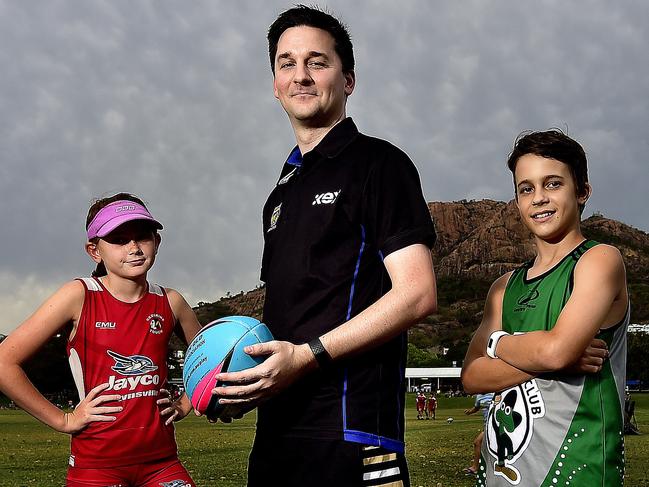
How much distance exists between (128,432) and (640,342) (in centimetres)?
10903

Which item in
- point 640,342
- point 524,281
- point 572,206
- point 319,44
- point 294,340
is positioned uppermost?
point 640,342

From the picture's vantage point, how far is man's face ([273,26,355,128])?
3.58 m

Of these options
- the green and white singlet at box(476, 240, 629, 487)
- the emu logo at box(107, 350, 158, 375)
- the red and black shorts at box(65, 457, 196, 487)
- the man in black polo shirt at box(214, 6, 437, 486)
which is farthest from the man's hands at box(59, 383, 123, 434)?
the green and white singlet at box(476, 240, 629, 487)

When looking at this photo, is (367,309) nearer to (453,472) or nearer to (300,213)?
(300,213)

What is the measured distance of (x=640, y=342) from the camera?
343 feet

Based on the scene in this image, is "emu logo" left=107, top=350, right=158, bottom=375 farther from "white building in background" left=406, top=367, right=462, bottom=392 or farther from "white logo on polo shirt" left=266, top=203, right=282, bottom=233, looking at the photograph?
"white building in background" left=406, top=367, right=462, bottom=392

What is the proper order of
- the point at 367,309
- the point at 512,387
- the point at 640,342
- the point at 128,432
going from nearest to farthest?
the point at 367,309 < the point at 512,387 < the point at 128,432 < the point at 640,342

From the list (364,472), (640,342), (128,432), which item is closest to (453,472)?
(128,432)

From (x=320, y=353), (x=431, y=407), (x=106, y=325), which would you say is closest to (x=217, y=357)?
(x=320, y=353)

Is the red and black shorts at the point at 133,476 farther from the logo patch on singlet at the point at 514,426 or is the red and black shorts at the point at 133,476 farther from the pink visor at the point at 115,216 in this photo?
the logo patch on singlet at the point at 514,426

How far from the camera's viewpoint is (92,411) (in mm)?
4453

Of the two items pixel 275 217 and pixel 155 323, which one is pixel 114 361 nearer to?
pixel 155 323

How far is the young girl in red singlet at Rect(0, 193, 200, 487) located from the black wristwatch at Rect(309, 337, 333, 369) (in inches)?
71.6

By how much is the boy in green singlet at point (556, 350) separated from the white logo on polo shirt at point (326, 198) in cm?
109
